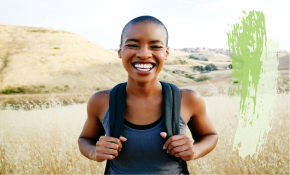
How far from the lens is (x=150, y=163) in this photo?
1.58 metres

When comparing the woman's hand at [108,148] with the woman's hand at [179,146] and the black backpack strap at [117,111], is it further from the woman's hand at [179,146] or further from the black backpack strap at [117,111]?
the woman's hand at [179,146]

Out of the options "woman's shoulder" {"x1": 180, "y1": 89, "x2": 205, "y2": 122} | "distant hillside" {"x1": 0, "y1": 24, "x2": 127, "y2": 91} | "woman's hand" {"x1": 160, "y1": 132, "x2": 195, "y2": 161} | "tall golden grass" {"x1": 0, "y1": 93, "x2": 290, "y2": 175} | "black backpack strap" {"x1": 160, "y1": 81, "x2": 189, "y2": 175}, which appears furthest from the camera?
"distant hillside" {"x1": 0, "y1": 24, "x2": 127, "y2": 91}

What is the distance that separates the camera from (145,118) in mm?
1710

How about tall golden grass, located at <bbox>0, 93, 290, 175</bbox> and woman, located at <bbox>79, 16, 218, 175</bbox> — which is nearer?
woman, located at <bbox>79, 16, 218, 175</bbox>

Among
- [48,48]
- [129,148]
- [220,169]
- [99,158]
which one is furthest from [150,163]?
[48,48]

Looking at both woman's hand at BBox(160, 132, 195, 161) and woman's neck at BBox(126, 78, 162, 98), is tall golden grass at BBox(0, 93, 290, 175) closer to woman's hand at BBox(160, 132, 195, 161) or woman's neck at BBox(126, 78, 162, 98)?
woman's hand at BBox(160, 132, 195, 161)

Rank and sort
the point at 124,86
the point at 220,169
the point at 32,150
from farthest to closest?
1. the point at 32,150
2. the point at 220,169
3. the point at 124,86

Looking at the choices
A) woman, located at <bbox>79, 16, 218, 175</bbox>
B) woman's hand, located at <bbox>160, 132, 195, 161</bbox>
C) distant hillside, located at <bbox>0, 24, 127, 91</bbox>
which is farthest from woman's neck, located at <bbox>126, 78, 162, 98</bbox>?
distant hillside, located at <bbox>0, 24, 127, 91</bbox>

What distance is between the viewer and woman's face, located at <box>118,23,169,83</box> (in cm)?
160

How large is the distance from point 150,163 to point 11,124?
19.7 feet

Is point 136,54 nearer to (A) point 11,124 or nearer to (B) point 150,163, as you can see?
(B) point 150,163

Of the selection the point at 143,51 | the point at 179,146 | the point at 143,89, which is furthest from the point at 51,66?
the point at 179,146

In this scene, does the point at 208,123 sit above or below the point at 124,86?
below

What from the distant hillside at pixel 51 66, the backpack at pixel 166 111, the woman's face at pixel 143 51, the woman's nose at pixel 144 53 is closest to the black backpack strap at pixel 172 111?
the backpack at pixel 166 111
